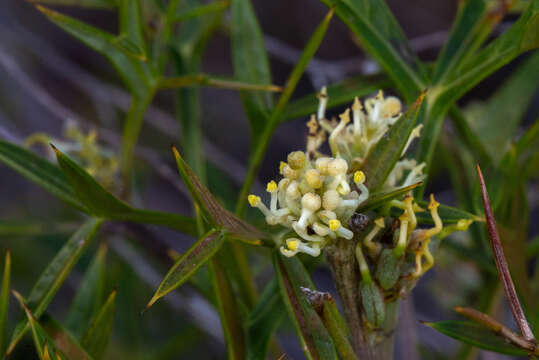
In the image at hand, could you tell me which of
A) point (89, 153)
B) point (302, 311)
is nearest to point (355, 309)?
Result: point (302, 311)

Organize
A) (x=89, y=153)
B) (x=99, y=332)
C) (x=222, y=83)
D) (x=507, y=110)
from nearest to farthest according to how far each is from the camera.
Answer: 1. (x=99, y=332)
2. (x=222, y=83)
3. (x=89, y=153)
4. (x=507, y=110)

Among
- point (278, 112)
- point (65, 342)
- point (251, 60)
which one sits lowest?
point (65, 342)

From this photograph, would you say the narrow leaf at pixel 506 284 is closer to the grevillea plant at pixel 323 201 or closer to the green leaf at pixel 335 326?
the grevillea plant at pixel 323 201

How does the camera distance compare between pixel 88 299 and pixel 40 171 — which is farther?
pixel 88 299

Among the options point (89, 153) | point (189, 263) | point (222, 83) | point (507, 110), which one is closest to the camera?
point (189, 263)

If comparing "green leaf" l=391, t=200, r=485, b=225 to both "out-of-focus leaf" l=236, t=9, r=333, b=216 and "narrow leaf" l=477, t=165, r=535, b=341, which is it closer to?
"narrow leaf" l=477, t=165, r=535, b=341

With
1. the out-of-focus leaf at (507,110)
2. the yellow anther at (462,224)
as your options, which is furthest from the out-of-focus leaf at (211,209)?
the out-of-focus leaf at (507,110)

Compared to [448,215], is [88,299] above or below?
below

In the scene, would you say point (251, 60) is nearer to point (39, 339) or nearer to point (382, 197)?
point (382, 197)
